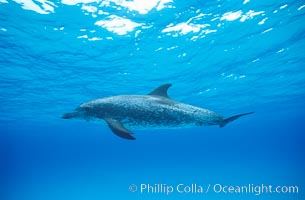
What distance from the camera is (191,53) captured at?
17.5 metres

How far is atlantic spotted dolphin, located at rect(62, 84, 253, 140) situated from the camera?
261 inches

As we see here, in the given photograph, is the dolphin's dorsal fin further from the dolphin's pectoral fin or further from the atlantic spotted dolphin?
the dolphin's pectoral fin

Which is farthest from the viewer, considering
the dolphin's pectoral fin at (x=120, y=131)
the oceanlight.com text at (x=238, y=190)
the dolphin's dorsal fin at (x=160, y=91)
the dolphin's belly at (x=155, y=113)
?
the oceanlight.com text at (x=238, y=190)

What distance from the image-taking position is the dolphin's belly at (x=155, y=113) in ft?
21.7

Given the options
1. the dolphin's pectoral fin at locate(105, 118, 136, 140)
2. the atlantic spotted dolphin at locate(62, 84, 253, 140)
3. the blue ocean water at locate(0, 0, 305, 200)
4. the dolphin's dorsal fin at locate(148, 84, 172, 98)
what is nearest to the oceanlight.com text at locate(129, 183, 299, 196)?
the blue ocean water at locate(0, 0, 305, 200)

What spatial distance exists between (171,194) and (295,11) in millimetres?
27103

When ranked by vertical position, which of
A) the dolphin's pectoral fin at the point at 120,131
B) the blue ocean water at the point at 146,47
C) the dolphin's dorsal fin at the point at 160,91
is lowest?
the dolphin's pectoral fin at the point at 120,131

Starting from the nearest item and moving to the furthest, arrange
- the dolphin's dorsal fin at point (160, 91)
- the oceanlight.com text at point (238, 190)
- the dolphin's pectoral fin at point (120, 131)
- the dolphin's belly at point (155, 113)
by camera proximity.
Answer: the dolphin's pectoral fin at point (120, 131) < the dolphin's belly at point (155, 113) < the dolphin's dorsal fin at point (160, 91) < the oceanlight.com text at point (238, 190)

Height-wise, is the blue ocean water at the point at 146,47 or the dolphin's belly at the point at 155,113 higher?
the blue ocean water at the point at 146,47

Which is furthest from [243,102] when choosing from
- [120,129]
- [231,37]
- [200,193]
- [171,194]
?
[120,129]

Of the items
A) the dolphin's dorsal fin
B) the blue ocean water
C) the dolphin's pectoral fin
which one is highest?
the blue ocean water

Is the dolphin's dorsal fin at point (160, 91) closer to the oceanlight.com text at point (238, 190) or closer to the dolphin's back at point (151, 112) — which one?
the dolphin's back at point (151, 112)

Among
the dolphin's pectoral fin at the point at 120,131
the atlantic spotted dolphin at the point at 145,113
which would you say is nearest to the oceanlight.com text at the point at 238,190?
the atlantic spotted dolphin at the point at 145,113

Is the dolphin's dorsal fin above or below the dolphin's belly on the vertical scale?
above
